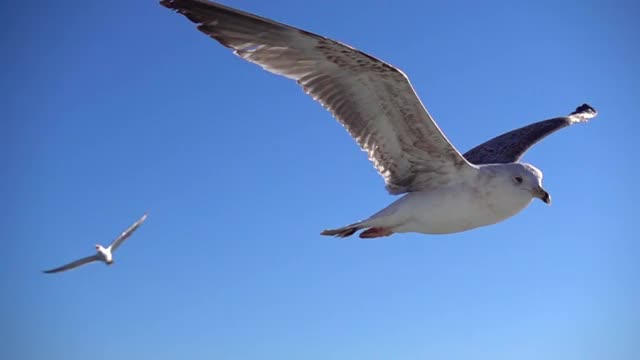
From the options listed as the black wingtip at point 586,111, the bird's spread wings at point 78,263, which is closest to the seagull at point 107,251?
the bird's spread wings at point 78,263

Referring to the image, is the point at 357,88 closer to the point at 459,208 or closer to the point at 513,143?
the point at 459,208

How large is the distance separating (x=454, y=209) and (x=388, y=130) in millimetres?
1246

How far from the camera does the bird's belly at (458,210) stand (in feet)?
27.4

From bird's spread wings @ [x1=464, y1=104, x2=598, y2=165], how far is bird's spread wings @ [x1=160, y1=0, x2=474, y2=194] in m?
2.47

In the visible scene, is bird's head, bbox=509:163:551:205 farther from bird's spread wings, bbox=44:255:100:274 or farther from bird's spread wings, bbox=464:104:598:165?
bird's spread wings, bbox=44:255:100:274

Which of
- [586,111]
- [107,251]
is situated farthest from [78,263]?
[586,111]

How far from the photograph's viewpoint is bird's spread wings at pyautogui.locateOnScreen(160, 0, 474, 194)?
309 inches

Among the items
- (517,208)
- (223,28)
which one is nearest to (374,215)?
(517,208)

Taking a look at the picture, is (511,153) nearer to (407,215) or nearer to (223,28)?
(407,215)

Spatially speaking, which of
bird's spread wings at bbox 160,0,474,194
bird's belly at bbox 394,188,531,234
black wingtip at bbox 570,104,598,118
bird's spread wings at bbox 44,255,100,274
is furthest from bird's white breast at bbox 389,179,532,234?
bird's spread wings at bbox 44,255,100,274

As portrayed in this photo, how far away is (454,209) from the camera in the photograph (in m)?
8.42

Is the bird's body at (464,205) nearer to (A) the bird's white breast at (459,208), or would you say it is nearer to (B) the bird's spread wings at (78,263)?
(A) the bird's white breast at (459,208)

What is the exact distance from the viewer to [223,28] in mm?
7801

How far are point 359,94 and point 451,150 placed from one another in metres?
1.27
